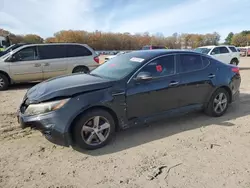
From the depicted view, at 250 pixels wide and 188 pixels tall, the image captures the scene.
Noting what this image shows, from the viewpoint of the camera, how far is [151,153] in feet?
11.9

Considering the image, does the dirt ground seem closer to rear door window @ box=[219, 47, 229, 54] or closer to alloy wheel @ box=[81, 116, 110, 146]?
alloy wheel @ box=[81, 116, 110, 146]

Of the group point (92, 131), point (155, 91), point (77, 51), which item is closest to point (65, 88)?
point (92, 131)

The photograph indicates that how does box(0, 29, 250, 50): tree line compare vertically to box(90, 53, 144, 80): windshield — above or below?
above

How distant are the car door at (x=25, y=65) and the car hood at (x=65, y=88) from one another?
557cm

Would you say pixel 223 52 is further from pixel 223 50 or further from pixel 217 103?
pixel 217 103

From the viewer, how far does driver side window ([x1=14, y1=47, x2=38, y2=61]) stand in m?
9.11

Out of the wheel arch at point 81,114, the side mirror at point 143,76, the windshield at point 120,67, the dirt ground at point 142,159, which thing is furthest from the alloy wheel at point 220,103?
the wheel arch at point 81,114

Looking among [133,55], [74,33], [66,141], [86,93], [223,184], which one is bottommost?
[223,184]

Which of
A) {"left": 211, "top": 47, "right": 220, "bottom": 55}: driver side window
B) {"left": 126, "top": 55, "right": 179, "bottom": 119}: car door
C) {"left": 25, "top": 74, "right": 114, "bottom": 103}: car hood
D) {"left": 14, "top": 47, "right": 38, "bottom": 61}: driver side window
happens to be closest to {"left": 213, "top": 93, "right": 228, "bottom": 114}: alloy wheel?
{"left": 126, "top": 55, "right": 179, "bottom": 119}: car door

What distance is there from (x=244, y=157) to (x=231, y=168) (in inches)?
17.3

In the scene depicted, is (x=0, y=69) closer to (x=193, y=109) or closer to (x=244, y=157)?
(x=193, y=109)

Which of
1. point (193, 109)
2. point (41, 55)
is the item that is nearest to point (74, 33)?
point (41, 55)

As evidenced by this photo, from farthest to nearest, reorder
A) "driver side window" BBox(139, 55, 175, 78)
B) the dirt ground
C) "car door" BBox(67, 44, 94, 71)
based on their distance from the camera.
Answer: "car door" BBox(67, 44, 94, 71)
"driver side window" BBox(139, 55, 175, 78)
the dirt ground

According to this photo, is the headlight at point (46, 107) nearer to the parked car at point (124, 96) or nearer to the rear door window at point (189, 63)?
the parked car at point (124, 96)
